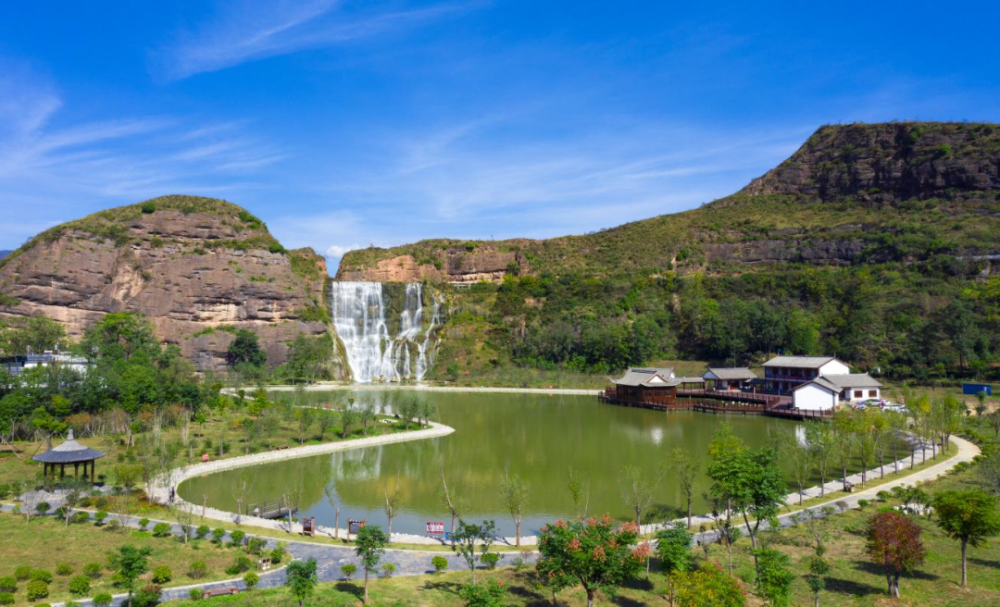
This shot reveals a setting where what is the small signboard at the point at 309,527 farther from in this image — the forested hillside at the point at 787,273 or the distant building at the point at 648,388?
the forested hillside at the point at 787,273

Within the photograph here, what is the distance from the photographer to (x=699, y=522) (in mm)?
23297

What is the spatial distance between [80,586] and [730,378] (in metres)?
60.0

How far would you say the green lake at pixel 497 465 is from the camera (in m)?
25.8

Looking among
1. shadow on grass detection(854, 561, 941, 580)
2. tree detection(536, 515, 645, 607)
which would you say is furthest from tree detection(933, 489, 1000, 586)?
tree detection(536, 515, 645, 607)

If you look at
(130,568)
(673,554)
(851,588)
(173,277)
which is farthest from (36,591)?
(173,277)

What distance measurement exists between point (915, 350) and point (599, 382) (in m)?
34.0

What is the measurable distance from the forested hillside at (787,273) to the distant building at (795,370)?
11401 millimetres

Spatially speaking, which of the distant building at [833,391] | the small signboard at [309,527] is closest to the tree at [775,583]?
the small signboard at [309,527]

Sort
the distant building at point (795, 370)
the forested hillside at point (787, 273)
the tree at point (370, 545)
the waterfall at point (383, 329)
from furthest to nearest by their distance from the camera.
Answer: the waterfall at point (383, 329), the forested hillside at point (787, 273), the distant building at point (795, 370), the tree at point (370, 545)

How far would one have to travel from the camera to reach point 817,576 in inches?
659

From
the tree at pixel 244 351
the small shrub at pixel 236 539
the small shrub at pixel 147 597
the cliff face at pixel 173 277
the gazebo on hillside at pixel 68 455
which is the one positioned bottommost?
the small shrub at pixel 236 539

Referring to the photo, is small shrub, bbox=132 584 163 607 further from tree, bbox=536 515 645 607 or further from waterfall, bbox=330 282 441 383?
waterfall, bbox=330 282 441 383

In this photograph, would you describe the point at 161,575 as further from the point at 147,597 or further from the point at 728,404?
the point at 728,404

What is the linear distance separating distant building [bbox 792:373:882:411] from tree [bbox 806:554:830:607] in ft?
121
